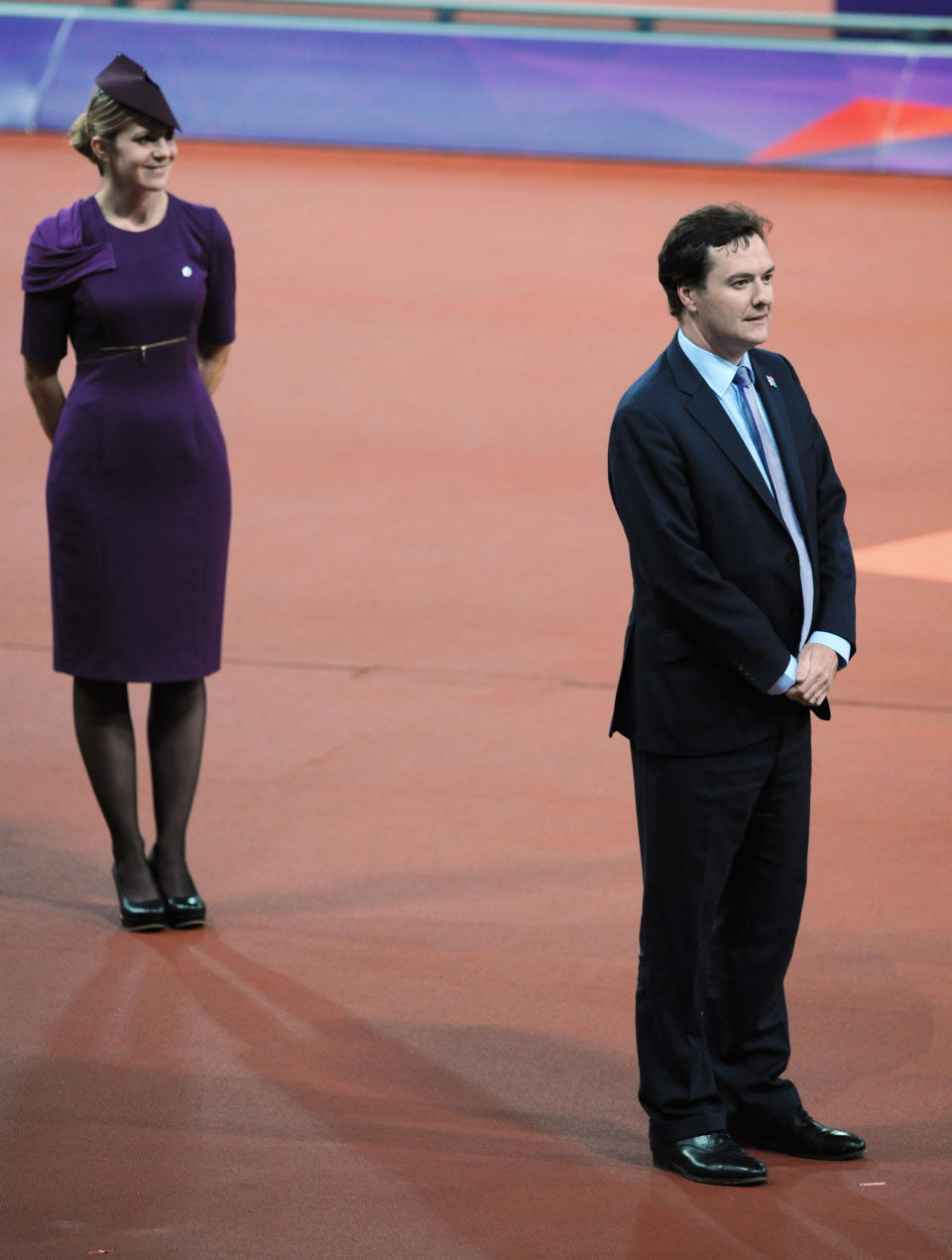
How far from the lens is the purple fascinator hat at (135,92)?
13.2 feet

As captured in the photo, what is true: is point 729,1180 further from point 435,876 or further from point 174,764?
point 174,764

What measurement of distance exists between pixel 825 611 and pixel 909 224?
9.97m

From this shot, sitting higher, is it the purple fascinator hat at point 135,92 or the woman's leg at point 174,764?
the purple fascinator hat at point 135,92

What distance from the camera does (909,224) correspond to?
12.6 meters

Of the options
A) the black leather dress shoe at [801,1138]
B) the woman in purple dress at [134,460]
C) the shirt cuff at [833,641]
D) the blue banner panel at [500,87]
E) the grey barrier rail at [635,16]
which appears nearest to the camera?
the shirt cuff at [833,641]

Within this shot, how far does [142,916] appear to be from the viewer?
14.2 ft

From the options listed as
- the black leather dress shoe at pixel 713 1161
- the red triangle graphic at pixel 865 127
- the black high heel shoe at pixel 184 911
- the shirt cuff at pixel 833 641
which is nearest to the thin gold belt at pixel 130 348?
the black high heel shoe at pixel 184 911

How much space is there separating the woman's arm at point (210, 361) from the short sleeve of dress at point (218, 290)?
2 cm

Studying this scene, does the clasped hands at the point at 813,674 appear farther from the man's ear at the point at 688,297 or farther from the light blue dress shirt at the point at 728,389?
the man's ear at the point at 688,297

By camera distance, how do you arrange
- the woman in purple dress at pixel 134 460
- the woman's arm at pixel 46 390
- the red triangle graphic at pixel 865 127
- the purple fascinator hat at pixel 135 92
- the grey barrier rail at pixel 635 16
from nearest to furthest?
the purple fascinator hat at pixel 135 92 → the woman in purple dress at pixel 134 460 → the woman's arm at pixel 46 390 → the red triangle graphic at pixel 865 127 → the grey barrier rail at pixel 635 16

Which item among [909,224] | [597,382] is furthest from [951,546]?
[909,224]

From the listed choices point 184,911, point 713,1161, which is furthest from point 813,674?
point 184,911

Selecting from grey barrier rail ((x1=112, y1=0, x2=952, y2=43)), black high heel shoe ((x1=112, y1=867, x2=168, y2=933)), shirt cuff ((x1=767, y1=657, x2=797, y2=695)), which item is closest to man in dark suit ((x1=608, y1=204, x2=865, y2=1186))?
shirt cuff ((x1=767, y1=657, x2=797, y2=695))

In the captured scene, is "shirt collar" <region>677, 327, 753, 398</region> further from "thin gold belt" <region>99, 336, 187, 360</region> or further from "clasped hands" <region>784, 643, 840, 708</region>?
Result: "thin gold belt" <region>99, 336, 187, 360</region>
